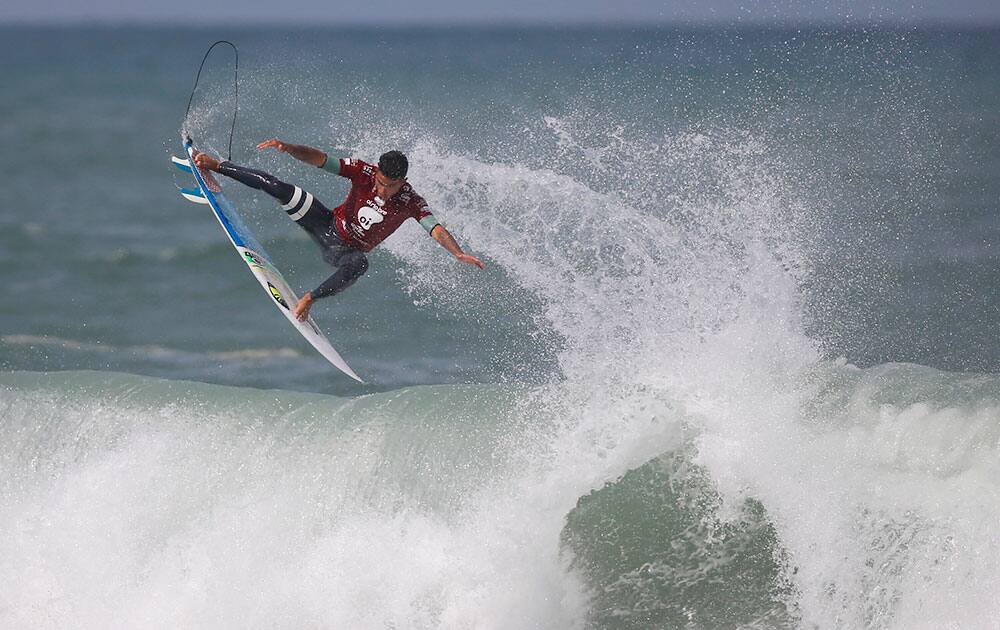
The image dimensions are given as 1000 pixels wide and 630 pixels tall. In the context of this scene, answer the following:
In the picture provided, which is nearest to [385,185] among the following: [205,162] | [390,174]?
[390,174]

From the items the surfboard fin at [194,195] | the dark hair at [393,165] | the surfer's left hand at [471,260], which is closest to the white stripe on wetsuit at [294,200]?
the dark hair at [393,165]

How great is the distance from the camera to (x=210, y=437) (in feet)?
31.1

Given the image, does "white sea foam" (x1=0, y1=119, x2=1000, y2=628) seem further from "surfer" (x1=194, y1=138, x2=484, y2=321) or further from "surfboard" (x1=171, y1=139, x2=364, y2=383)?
"surfer" (x1=194, y1=138, x2=484, y2=321)

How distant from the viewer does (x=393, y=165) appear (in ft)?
27.0

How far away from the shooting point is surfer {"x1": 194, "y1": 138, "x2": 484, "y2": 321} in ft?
27.4

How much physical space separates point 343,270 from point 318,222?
1.45 feet

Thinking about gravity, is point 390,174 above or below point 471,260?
above

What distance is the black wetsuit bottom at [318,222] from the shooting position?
877 cm

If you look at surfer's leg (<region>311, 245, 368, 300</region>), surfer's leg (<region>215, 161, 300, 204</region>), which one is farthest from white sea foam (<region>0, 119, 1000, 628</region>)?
surfer's leg (<region>215, 161, 300, 204</region>)

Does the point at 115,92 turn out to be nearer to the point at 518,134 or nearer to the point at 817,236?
the point at 518,134

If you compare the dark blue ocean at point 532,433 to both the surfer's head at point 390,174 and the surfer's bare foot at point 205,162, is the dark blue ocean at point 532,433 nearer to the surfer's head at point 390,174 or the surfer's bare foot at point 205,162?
the surfer's head at point 390,174

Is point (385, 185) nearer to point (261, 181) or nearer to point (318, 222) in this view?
point (318, 222)

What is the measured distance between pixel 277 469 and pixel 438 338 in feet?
14.8

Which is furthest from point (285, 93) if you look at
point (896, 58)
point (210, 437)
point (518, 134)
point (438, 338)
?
point (896, 58)
